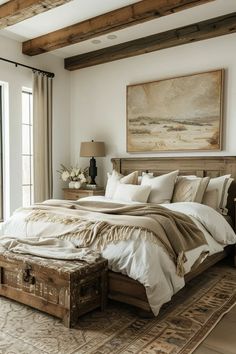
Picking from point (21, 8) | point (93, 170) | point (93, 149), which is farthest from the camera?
point (93, 170)

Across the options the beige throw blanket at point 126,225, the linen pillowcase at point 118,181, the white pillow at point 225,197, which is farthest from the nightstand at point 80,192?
the white pillow at point 225,197

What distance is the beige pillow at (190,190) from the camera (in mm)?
3768

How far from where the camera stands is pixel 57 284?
2.31 m

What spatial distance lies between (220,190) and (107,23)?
7.97 ft

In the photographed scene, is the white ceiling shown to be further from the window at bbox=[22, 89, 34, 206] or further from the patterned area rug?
Result: the patterned area rug

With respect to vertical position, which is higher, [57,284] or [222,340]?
[57,284]

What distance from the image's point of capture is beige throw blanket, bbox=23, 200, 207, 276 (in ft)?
8.45

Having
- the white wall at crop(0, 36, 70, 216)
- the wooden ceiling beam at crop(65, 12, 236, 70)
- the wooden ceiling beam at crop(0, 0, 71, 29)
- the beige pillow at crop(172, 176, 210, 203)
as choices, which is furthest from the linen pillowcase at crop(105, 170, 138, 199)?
the wooden ceiling beam at crop(0, 0, 71, 29)

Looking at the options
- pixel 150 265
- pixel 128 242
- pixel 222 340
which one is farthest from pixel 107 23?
pixel 222 340

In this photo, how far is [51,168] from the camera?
520 centimetres

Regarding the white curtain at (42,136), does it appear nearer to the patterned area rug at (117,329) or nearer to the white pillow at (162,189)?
the white pillow at (162,189)

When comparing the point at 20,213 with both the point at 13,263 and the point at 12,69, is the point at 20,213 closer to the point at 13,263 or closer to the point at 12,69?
the point at 13,263

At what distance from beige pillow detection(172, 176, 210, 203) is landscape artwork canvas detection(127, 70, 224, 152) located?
0.63m

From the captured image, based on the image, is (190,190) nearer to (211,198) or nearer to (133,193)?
(211,198)
